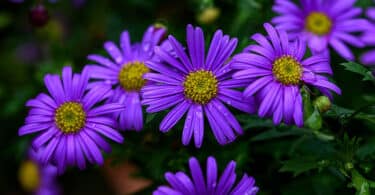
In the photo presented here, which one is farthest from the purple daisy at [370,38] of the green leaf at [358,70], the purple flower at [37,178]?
the purple flower at [37,178]

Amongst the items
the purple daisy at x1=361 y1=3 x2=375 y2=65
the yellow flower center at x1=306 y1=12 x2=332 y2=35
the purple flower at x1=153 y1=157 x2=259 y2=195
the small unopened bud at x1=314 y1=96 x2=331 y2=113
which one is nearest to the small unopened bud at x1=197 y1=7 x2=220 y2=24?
the yellow flower center at x1=306 y1=12 x2=332 y2=35

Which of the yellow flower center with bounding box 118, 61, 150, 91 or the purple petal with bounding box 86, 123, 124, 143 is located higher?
the yellow flower center with bounding box 118, 61, 150, 91

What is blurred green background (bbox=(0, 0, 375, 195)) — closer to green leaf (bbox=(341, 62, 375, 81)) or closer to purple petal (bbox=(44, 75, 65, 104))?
green leaf (bbox=(341, 62, 375, 81))

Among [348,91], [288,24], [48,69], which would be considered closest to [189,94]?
[288,24]

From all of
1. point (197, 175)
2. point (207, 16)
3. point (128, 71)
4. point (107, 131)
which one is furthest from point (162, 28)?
point (197, 175)

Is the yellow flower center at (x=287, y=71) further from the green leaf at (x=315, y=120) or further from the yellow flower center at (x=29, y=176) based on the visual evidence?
the yellow flower center at (x=29, y=176)

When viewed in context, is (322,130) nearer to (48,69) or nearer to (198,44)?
(198,44)
